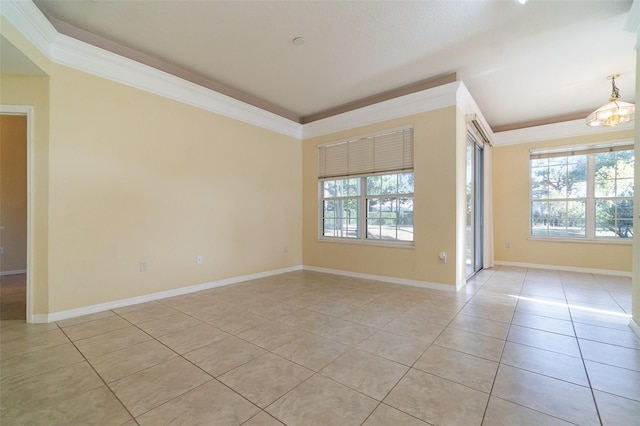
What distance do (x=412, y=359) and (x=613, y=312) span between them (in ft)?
9.14

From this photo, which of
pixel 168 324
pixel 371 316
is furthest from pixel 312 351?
pixel 168 324

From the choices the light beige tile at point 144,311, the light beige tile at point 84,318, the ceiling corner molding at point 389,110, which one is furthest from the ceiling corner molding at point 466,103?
the light beige tile at point 84,318

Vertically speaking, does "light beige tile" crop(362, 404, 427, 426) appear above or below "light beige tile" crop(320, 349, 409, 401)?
above

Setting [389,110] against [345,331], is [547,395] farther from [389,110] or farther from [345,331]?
[389,110]

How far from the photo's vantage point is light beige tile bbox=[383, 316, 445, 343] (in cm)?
237

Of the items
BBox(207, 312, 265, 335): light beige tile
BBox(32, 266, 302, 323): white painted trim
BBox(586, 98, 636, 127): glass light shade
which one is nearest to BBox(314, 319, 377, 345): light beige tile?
BBox(207, 312, 265, 335): light beige tile

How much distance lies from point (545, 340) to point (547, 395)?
3.09 ft

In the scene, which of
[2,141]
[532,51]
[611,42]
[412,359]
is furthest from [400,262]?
[2,141]

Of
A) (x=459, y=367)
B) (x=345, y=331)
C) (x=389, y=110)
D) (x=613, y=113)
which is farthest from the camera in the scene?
(x=389, y=110)

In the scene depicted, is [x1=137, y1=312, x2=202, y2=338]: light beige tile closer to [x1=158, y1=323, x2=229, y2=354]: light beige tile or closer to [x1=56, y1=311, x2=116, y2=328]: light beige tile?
[x1=158, y1=323, x2=229, y2=354]: light beige tile

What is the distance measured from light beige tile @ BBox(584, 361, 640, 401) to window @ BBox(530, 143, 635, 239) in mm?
4561

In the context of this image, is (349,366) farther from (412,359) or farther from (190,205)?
(190,205)

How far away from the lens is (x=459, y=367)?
1.88 meters

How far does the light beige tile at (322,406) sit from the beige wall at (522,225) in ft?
19.3
